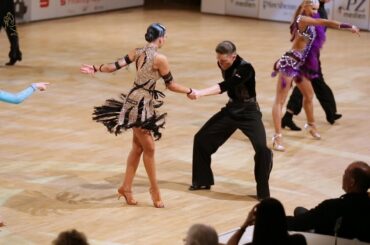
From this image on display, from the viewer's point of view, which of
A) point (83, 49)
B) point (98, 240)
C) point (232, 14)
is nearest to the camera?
point (98, 240)

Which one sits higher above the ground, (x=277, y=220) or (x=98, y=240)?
(x=277, y=220)

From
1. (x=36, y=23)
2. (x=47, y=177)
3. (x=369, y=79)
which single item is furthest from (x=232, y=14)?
(x=47, y=177)

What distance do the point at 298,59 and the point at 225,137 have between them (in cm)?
207

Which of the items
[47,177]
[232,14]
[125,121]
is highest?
[125,121]

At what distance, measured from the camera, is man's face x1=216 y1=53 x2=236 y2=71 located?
8266 millimetres

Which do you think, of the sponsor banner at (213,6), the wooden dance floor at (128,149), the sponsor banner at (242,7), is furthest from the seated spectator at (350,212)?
the sponsor banner at (213,6)

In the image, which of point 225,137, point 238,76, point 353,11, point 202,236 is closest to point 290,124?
point 225,137

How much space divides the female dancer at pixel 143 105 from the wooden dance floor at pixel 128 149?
0.40m

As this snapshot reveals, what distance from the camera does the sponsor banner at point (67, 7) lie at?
19406 mm

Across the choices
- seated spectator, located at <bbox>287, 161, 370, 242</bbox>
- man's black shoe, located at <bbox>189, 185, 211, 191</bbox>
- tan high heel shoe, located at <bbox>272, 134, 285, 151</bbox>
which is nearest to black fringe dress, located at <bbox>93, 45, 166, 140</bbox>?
man's black shoe, located at <bbox>189, 185, 211, 191</bbox>

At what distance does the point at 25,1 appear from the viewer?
19.1m

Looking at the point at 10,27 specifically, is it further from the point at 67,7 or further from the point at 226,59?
the point at 226,59

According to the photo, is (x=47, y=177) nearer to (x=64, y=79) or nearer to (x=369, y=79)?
(x=64, y=79)

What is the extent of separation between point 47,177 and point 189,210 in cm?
167
